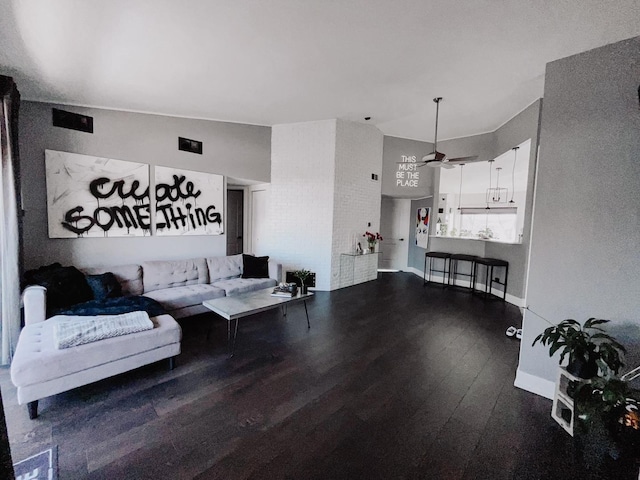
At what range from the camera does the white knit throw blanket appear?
1.95 meters

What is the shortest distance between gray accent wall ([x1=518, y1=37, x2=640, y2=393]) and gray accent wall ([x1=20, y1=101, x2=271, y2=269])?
164 inches

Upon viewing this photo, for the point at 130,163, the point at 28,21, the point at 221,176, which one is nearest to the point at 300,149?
the point at 221,176

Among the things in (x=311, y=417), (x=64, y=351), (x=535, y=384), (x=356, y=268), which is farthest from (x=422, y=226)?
(x=64, y=351)

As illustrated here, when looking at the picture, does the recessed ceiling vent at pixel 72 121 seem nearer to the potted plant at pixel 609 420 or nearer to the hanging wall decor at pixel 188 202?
the hanging wall decor at pixel 188 202

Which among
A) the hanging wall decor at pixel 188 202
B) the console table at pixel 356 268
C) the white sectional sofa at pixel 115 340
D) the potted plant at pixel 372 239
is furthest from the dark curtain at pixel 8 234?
the potted plant at pixel 372 239

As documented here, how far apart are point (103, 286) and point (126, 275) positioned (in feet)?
1.19

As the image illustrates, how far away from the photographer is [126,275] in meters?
3.34

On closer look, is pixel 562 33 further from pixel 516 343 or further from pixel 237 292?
pixel 237 292

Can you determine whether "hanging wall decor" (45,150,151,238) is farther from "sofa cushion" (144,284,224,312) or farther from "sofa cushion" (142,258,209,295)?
"sofa cushion" (144,284,224,312)

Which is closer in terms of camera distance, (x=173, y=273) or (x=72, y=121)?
(x=72, y=121)

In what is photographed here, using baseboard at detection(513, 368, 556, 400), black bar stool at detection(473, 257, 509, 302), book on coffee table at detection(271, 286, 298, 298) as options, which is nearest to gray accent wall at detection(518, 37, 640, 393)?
baseboard at detection(513, 368, 556, 400)

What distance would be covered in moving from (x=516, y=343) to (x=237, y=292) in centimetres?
356

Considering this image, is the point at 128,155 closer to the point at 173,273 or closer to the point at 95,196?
the point at 95,196

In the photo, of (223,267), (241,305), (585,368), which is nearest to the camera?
(585,368)
